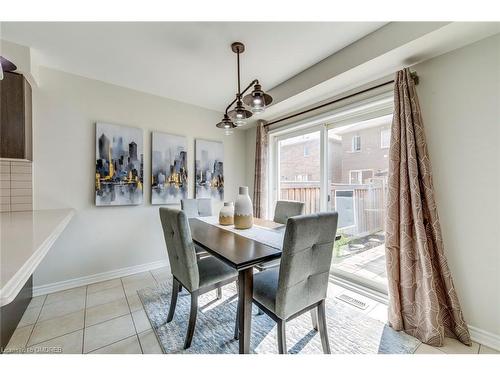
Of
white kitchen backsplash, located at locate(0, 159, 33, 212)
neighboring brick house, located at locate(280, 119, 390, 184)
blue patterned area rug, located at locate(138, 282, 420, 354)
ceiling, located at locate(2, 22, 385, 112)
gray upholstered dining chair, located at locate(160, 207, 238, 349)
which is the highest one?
ceiling, located at locate(2, 22, 385, 112)

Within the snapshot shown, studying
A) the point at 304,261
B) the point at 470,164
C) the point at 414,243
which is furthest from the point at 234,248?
the point at 470,164

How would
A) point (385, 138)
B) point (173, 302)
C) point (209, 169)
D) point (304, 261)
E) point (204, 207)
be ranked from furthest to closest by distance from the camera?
point (209, 169) → point (204, 207) → point (385, 138) → point (173, 302) → point (304, 261)

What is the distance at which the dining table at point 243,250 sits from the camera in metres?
1.18

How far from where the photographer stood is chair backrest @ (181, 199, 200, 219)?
2.55 meters

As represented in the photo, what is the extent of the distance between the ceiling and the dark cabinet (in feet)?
1.18

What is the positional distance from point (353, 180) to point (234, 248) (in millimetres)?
1747

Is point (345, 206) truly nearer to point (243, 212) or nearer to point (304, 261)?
point (243, 212)

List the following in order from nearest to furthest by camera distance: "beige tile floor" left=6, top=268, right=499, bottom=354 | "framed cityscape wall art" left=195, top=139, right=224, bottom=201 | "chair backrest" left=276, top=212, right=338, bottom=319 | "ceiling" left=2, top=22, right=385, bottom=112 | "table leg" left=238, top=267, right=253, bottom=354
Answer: "chair backrest" left=276, top=212, right=338, bottom=319 → "table leg" left=238, top=267, right=253, bottom=354 → "beige tile floor" left=6, top=268, right=499, bottom=354 → "ceiling" left=2, top=22, right=385, bottom=112 → "framed cityscape wall art" left=195, top=139, right=224, bottom=201

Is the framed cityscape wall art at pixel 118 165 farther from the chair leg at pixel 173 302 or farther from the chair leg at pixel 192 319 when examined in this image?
the chair leg at pixel 192 319

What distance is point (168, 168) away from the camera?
2826 millimetres

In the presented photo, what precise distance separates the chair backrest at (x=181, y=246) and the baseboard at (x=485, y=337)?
2.05m

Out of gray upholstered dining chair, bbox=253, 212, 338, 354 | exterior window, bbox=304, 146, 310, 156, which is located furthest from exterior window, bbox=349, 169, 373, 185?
gray upholstered dining chair, bbox=253, 212, 338, 354

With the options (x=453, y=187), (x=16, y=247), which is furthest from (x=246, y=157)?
(x=16, y=247)

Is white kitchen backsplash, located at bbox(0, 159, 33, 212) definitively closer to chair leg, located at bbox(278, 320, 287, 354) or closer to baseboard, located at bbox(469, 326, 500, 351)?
chair leg, located at bbox(278, 320, 287, 354)
